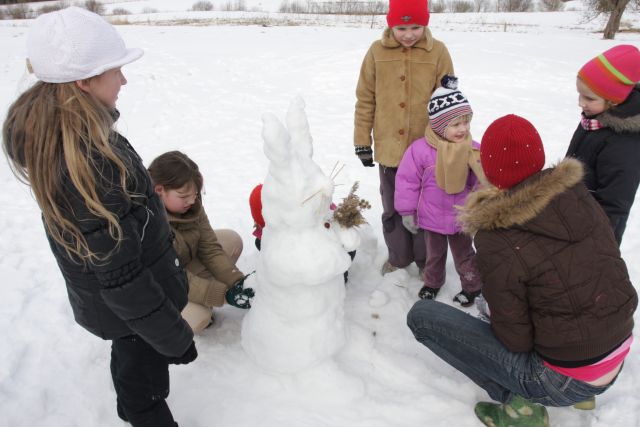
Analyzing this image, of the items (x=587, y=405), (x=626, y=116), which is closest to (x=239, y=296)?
(x=587, y=405)

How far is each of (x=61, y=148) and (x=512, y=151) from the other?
147 cm

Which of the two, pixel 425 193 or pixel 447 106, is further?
pixel 425 193

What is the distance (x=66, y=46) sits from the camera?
1.32 metres

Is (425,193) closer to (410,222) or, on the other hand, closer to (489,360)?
(410,222)

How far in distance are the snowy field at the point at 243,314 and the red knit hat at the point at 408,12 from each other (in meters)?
1.50

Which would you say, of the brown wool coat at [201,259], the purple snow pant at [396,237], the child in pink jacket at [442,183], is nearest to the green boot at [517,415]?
the child in pink jacket at [442,183]

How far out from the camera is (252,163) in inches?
193

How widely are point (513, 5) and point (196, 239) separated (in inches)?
1247

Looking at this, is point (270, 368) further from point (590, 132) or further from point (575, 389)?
point (590, 132)

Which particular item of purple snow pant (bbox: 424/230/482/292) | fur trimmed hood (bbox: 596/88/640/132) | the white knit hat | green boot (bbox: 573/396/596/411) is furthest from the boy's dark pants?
fur trimmed hood (bbox: 596/88/640/132)

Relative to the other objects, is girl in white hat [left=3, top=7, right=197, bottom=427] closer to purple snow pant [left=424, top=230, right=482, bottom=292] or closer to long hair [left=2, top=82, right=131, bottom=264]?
long hair [left=2, top=82, right=131, bottom=264]

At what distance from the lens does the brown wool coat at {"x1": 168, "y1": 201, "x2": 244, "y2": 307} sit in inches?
95.9

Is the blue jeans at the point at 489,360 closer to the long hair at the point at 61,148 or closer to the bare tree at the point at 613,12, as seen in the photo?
the long hair at the point at 61,148

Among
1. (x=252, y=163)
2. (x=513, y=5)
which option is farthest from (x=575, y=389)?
(x=513, y=5)
